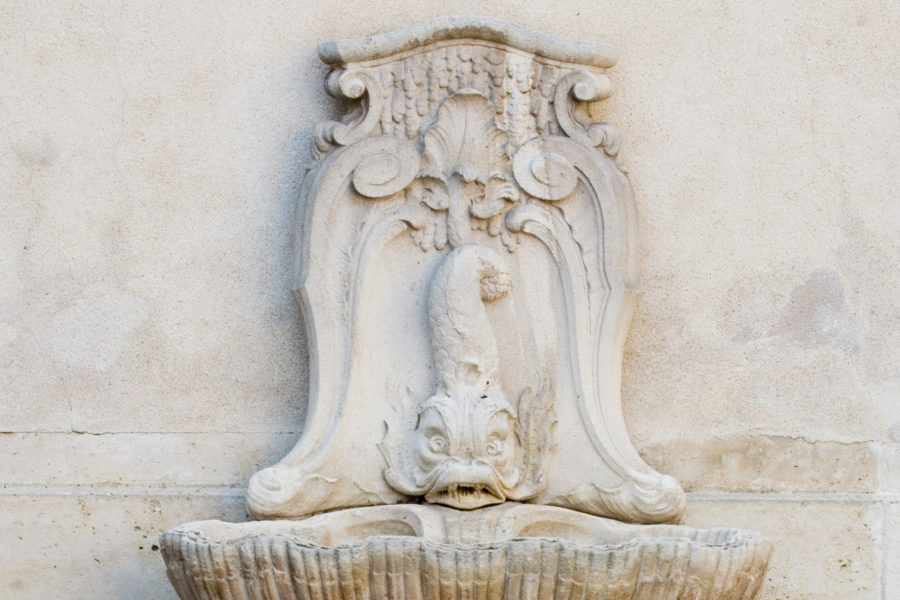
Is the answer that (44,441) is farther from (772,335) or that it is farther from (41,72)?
(772,335)

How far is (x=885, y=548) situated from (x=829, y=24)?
3.88 ft

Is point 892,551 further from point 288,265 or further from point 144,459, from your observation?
point 144,459

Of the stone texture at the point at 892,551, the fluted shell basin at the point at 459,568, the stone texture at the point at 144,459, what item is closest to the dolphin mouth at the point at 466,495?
the fluted shell basin at the point at 459,568

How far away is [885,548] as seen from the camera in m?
4.34

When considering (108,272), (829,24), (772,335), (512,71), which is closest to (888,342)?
(772,335)

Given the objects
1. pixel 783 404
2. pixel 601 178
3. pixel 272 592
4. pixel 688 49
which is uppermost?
pixel 688 49

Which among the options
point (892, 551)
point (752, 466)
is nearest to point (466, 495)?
point (752, 466)

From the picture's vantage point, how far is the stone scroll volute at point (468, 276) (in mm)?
4250

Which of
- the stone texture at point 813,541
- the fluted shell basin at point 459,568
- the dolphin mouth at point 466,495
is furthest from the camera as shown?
the stone texture at point 813,541

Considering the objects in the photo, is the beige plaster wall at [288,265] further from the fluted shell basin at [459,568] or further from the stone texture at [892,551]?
the fluted shell basin at [459,568]

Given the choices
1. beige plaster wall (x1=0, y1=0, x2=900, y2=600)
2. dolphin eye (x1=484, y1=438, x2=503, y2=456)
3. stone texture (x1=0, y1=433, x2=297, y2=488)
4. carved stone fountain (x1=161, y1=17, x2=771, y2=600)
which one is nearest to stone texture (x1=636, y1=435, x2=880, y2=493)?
beige plaster wall (x1=0, y1=0, x2=900, y2=600)

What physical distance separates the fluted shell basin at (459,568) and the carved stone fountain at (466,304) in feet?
0.74

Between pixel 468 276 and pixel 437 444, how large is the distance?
365 millimetres

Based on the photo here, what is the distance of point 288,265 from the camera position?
4.41 metres
